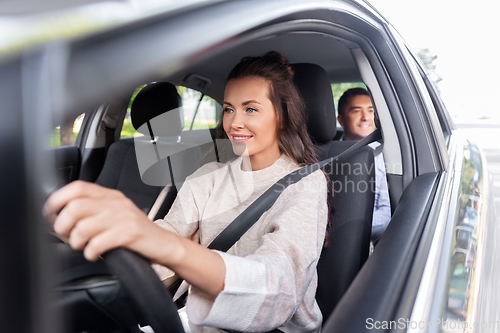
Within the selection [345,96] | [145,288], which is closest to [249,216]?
[145,288]

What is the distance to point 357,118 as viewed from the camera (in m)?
2.48

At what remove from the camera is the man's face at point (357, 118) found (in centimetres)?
240

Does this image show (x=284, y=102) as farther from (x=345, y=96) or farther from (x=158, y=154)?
(x=345, y=96)

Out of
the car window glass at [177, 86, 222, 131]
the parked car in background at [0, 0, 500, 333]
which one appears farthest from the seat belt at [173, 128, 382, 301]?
the car window glass at [177, 86, 222, 131]

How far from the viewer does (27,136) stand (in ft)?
1.05

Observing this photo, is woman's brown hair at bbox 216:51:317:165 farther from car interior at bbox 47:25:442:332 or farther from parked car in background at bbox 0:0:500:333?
parked car in background at bbox 0:0:500:333

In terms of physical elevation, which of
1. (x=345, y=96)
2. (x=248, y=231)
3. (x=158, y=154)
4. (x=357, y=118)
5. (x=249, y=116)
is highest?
(x=345, y=96)

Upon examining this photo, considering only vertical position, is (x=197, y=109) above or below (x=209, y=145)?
above

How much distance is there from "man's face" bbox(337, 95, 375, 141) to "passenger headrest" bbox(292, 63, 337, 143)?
3.06 ft

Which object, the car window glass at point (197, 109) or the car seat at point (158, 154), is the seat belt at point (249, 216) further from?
the car window glass at point (197, 109)

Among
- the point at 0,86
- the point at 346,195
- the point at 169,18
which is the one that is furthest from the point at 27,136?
the point at 346,195

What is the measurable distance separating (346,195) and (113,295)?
84 centimetres

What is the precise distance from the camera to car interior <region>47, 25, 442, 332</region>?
1.04 m

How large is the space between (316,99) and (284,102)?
254 mm
